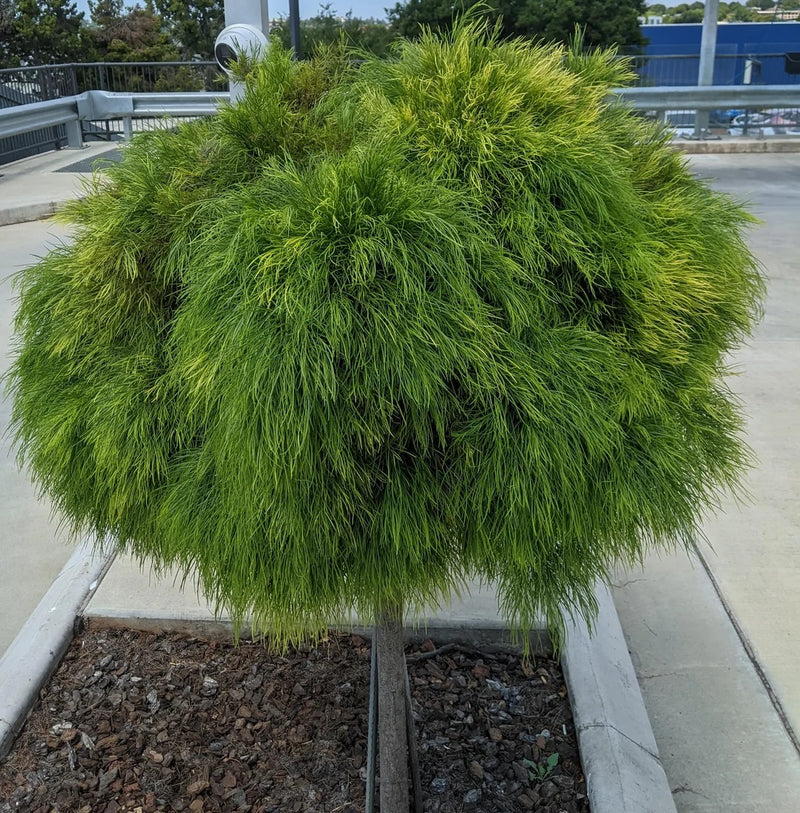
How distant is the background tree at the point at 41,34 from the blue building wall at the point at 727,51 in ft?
51.5

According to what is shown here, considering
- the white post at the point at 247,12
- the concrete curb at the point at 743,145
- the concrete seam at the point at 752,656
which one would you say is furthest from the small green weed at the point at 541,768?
the concrete curb at the point at 743,145

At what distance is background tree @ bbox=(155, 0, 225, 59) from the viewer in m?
25.5

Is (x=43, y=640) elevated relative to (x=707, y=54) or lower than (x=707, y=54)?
lower

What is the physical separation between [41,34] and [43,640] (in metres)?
24.8

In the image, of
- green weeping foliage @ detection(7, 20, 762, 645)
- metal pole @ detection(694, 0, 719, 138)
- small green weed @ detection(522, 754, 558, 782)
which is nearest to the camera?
green weeping foliage @ detection(7, 20, 762, 645)

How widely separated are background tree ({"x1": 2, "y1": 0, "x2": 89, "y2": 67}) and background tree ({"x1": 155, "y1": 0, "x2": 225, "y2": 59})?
266 cm

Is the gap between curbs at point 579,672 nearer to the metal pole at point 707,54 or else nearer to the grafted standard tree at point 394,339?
the grafted standard tree at point 394,339

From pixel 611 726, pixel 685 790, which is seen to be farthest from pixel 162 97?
pixel 685 790

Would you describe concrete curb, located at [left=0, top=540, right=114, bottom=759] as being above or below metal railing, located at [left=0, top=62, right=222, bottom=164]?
below

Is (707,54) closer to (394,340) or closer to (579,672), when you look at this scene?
(579,672)

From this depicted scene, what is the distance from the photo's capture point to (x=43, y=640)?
10.3 feet

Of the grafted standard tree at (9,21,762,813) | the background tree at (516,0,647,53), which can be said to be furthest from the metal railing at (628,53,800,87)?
the grafted standard tree at (9,21,762,813)

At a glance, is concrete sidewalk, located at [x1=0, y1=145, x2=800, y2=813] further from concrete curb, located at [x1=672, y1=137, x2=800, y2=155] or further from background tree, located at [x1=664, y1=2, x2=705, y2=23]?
background tree, located at [x1=664, y1=2, x2=705, y2=23]

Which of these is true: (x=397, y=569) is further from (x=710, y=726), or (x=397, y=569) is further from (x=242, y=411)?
(x=710, y=726)
